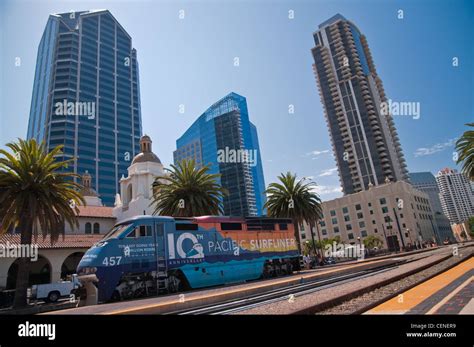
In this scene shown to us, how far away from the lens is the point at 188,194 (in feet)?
114

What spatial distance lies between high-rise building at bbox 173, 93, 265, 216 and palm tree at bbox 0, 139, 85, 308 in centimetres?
11649

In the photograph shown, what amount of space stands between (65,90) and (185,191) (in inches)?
5185

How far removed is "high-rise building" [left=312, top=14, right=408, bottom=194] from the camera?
13125 cm

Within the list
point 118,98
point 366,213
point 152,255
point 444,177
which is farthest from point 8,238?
point 444,177

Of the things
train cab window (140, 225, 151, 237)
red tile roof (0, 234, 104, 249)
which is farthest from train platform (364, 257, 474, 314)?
red tile roof (0, 234, 104, 249)

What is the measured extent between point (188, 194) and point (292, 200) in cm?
1538

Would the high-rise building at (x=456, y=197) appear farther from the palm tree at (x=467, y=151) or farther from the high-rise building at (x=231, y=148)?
the palm tree at (x=467, y=151)

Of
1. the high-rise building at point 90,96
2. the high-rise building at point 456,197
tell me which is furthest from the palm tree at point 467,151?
the high-rise building at point 456,197

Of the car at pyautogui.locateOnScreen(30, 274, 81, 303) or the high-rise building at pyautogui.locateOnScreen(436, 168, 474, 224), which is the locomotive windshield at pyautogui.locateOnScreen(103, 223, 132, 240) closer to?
the car at pyautogui.locateOnScreen(30, 274, 81, 303)

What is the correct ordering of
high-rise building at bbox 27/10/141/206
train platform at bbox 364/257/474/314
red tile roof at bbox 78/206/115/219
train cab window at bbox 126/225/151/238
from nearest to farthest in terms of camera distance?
train platform at bbox 364/257/474/314 < train cab window at bbox 126/225/151/238 < red tile roof at bbox 78/206/115/219 < high-rise building at bbox 27/10/141/206

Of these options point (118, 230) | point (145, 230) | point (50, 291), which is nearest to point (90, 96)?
point (50, 291)

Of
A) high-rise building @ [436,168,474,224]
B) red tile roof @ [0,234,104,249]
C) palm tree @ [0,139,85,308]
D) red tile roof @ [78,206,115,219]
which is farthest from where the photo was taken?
high-rise building @ [436,168,474,224]

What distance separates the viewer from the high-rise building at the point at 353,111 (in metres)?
131
